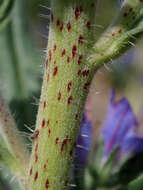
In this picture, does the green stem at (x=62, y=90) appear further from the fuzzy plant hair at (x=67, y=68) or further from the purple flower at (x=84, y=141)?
the purple flower at (x=84, y=141)

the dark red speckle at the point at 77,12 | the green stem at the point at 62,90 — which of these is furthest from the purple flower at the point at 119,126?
the dark red speckle at the point at 77,12

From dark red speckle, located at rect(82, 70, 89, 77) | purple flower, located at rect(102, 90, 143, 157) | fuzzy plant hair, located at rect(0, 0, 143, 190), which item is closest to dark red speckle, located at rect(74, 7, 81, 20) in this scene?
fuzzy plant hair, located at rect(0, 0, 143, 190)

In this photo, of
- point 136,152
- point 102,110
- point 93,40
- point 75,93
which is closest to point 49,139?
point 75,93

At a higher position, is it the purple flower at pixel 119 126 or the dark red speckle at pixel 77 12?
the dark red speckle at pixel 77 12

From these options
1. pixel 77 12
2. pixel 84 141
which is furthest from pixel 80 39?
pixel 84 141

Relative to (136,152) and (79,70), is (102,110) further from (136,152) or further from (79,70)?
(79,70)
